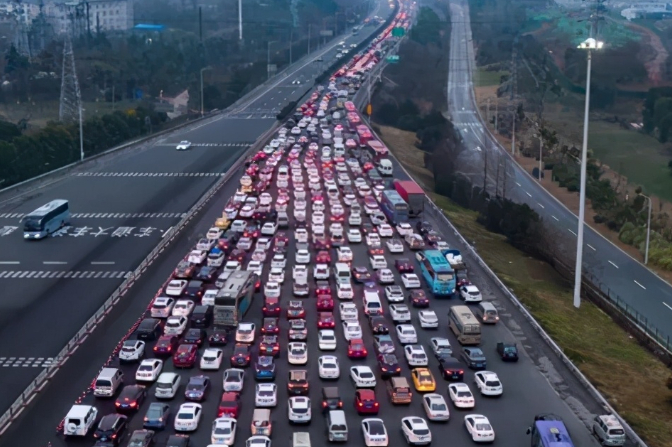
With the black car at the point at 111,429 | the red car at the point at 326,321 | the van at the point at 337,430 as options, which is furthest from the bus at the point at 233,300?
the van at the point at 337,430

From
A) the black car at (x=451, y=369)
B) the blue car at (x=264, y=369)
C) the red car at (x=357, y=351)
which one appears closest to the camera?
the blue car at (x=264, y=369)

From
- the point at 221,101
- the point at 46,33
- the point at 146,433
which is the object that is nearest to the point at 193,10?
the point at 46,33

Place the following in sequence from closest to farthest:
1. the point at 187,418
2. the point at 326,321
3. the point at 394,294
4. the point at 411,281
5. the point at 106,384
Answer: the point at 187,418, the point at 106,384, the point at 326,321, the point at 394,294, the point at 411,281

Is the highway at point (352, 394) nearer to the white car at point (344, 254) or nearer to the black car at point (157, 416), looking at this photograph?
the black car at point (157, 416)

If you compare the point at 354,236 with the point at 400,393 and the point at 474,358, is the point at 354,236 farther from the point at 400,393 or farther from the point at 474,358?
the point at 400,393

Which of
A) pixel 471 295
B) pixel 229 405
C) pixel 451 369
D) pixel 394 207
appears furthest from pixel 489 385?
pixel 394 207

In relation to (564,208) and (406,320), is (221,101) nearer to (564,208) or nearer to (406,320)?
(564,208)

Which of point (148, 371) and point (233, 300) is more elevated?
point (233, 300)
